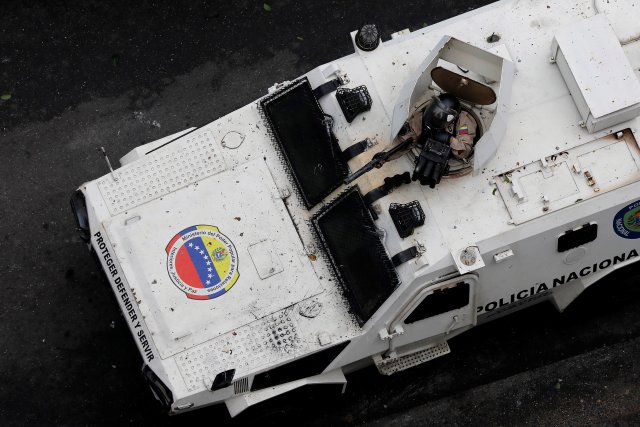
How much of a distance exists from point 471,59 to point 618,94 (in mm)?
1123

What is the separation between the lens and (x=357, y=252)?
733 centimetres

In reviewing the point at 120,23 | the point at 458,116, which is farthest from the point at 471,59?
the point at 120,23

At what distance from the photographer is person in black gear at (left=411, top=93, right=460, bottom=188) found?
22.8 feet

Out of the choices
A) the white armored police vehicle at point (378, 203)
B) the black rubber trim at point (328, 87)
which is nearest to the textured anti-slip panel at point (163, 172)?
the white armored police vehicle at point (378, 203)

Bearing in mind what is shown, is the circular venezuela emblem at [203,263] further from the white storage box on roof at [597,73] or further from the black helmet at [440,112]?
the white storage box on roof at [597,73]

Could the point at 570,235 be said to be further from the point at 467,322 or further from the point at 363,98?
the point at 363,98

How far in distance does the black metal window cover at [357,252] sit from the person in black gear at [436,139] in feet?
1.77

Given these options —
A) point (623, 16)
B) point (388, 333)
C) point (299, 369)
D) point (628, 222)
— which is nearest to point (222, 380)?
point (299, 369)

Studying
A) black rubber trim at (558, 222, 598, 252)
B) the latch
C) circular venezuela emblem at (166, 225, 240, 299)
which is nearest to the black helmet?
black rubber trim at (558, 222, 598, 252)

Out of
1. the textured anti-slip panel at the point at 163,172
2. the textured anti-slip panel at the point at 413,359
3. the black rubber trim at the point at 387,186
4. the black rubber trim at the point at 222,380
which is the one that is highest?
the textured anti-slip panel at the point at 163,172

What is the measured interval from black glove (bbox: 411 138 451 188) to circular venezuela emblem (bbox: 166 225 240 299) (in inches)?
64.6

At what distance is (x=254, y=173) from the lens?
25.0 ft

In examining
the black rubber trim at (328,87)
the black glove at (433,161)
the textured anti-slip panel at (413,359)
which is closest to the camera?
the black glove at (433,161)

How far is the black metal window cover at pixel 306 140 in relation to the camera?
7461mm
